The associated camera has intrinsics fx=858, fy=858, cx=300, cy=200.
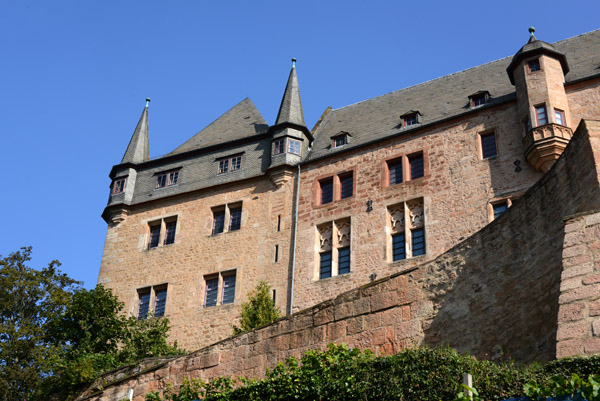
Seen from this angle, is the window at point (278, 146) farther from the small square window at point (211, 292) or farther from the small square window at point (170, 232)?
the small square window at point (211, 292)

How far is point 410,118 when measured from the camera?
29812 millimetres

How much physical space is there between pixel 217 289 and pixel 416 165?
Answer: 26.2 ft

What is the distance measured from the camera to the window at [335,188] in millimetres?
29203

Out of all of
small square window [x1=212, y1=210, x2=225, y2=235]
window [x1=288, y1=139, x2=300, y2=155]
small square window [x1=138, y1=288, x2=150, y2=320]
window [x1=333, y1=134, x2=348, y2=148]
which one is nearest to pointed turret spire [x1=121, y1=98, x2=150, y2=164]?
small square window [x1=212, y1=210, x2=225, y2=235]

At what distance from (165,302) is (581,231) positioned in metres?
21.2

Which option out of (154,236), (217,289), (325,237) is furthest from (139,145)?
(325,237)

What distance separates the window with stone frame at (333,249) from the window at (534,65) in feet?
24.7

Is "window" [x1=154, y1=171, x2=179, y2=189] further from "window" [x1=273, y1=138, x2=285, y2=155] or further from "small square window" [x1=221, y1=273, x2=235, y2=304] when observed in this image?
"small square window" [x1=221, y1=273, x2=235, y2=304]

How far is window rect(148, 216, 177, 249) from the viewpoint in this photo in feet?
105

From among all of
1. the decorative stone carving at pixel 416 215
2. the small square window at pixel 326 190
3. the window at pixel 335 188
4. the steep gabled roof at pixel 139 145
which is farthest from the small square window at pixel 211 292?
the steep gabled roof at pixel 139 145

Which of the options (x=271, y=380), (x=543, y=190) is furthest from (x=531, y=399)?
(x=543, y=190)

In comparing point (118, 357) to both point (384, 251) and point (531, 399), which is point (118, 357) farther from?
point (531, 399)

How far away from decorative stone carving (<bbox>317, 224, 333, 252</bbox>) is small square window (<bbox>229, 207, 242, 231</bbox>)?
3.38m

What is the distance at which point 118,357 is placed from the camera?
915 inches
